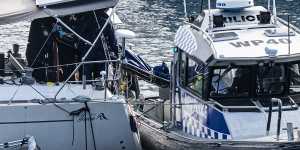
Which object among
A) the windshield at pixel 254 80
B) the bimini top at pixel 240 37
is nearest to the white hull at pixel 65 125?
the bimini top at pixel 240 37

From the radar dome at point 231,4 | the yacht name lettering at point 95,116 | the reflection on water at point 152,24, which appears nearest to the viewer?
the yacht name lettering at point 95,116

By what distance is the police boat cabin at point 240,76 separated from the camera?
48.4 feet

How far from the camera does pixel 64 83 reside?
1617 centimetres

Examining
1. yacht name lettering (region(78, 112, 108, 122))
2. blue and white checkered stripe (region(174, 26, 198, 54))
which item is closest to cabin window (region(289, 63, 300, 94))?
blue and white checkered stripe (region(174, 26, 198, 54))

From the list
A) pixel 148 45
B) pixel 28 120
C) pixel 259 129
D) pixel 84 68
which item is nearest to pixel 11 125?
pixel 28 120

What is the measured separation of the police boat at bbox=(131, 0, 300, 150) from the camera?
578 inches

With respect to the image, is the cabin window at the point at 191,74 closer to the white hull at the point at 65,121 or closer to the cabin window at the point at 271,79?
the cabin window at the point at 271,79

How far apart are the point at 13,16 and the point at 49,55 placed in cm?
174

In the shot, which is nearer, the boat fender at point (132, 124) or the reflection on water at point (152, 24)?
the boat fender at point (132, 124)

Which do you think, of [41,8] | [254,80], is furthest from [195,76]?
[41,8]

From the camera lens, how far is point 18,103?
15.9 metres

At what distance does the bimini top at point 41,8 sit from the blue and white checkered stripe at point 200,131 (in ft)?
11.1

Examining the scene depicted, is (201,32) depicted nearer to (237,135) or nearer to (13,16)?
(237,135)

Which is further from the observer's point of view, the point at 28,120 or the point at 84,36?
the point at 84,36
